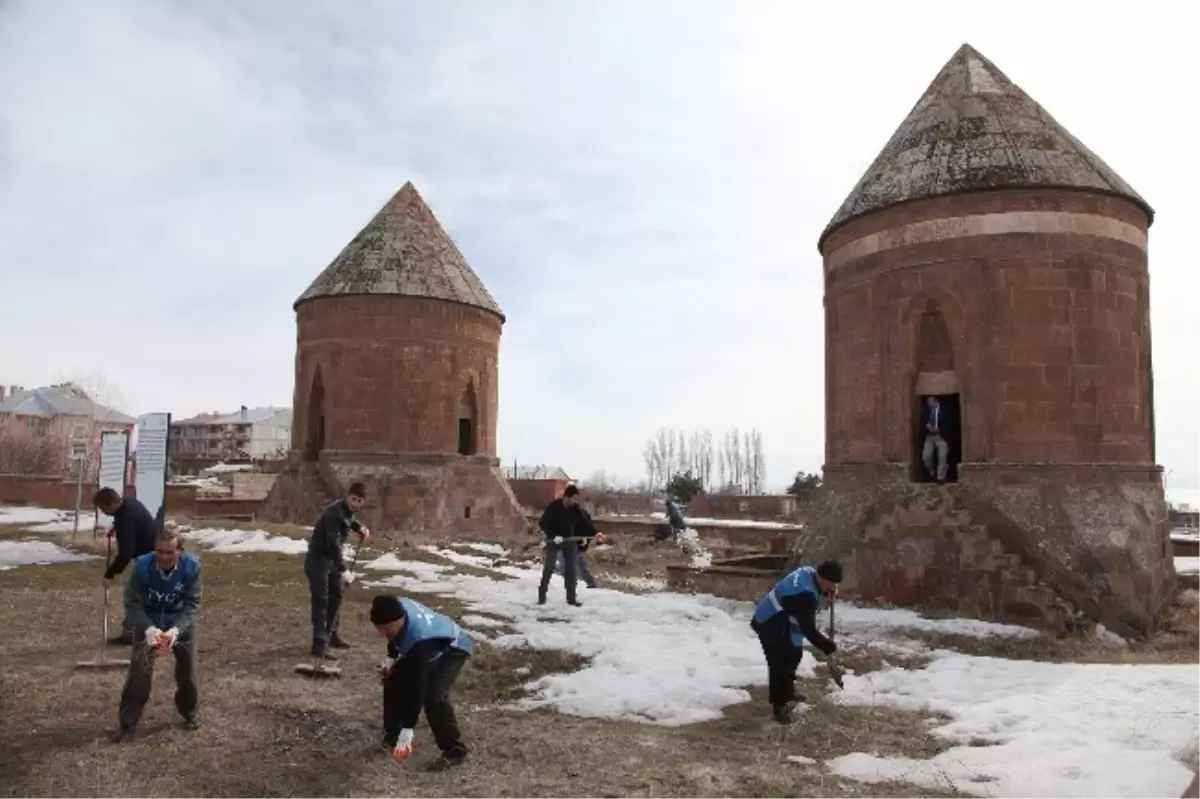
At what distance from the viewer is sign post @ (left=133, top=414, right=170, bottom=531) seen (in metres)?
14.4

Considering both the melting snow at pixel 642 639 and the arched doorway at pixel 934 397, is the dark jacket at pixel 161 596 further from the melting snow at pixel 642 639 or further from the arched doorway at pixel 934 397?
the arched doorway at pixel 934 397

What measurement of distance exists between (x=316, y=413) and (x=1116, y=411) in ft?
55.2

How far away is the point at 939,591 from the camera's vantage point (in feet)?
37.9

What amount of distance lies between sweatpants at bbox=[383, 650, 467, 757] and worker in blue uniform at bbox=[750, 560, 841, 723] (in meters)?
2.55

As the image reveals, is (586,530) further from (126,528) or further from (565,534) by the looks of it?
(126,528)

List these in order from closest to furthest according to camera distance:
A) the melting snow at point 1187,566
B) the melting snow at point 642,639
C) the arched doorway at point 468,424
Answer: the melting snow at point 642,639 < the melting snow at point 1187,566 < the arched doorway at point 468,424

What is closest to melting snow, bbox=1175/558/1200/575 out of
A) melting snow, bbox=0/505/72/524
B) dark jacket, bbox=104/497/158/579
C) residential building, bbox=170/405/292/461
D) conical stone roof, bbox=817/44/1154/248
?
conical stone roof, bbox=817/44/1154/248

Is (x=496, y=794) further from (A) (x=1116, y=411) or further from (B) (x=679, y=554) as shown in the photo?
(B) (x=679, y=554)

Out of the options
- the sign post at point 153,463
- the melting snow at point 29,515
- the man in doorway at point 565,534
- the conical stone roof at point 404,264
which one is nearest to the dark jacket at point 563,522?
the man in doorway at point 565,534

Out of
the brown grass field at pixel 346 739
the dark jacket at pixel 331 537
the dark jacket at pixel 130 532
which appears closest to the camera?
the brown grass field at pixel 346 739

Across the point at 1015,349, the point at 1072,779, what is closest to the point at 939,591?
the point at 1015,349

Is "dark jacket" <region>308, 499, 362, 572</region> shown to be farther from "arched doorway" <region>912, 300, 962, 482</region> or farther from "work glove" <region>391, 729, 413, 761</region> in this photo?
"arched doorway" <region>912, 300, 962, 482</region>

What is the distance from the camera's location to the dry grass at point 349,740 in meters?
5.28

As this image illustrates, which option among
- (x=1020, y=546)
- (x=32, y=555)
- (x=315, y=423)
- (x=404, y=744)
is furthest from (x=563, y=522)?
(x=315, y=423)
